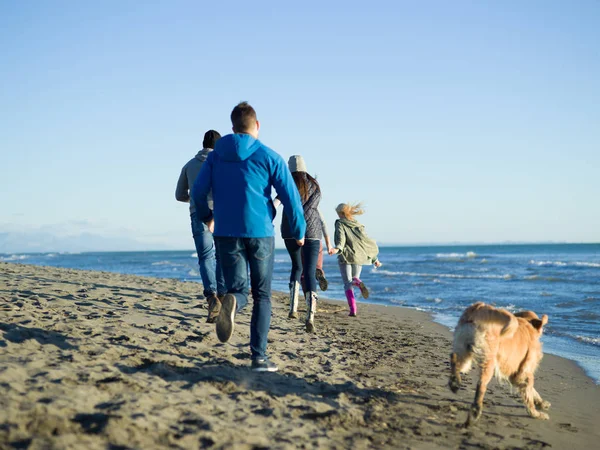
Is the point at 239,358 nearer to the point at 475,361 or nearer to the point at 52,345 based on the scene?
the point at 52,345

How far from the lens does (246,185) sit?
3.90 meters

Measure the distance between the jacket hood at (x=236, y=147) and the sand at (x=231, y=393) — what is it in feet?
5.53

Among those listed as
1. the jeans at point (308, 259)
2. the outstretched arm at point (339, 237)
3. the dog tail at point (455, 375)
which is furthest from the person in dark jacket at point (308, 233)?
the dog tail at point (455, 375)

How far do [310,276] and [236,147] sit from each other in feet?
9.07

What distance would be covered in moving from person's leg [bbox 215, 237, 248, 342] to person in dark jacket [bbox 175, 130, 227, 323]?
162 cm

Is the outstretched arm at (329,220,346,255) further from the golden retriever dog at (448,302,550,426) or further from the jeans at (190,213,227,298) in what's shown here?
the golden retriever dog at (448,302,550,426)

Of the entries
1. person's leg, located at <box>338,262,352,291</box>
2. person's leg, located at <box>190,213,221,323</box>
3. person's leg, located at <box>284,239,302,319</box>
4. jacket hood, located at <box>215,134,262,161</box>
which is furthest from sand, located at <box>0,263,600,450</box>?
person's leg, located at <box>338,262,352,291</box>

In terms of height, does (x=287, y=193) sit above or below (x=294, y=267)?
above

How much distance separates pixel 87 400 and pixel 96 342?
1445 millimetres

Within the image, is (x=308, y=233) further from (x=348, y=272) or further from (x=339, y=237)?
(x=348, y=272)

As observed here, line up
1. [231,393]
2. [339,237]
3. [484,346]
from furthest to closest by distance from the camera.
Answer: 1. [339,237]
2. [231,393]
3. [484,346]

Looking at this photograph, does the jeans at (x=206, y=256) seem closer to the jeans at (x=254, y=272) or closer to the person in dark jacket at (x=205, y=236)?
the person in dark jacket at (x=205, y=236)

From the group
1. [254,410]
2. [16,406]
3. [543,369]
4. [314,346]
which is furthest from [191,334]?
[543,369]

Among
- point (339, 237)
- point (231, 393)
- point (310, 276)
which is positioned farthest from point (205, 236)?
point (339, 237)
